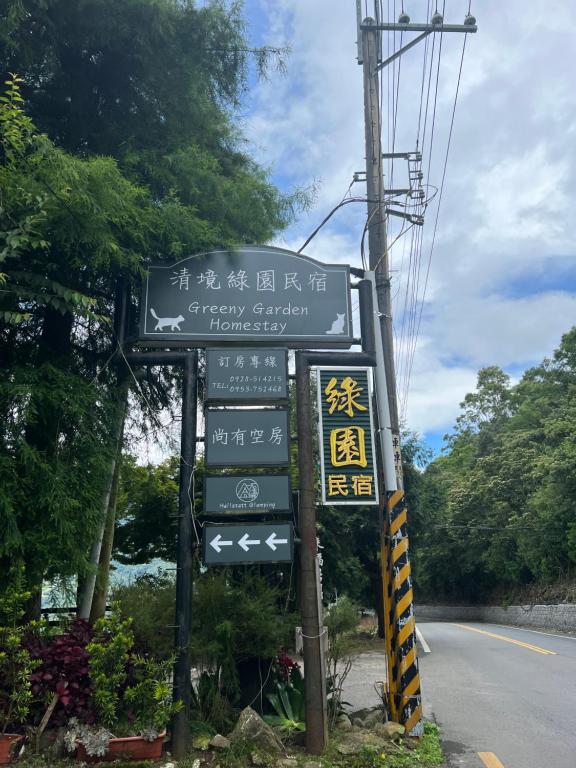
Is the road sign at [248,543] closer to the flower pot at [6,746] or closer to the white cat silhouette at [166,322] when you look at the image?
the flower pot at [6,746]

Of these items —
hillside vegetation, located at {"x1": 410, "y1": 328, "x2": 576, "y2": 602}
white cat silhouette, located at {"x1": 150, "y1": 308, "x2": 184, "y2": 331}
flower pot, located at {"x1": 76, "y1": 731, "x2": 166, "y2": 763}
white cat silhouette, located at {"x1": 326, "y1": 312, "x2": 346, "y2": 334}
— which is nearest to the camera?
flower pot, located at {"x1": 76, "y1": 731, "x2": 166, "y2": 763}

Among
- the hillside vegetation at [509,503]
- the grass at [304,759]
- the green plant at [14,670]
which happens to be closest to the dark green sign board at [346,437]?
the grass at [304,759]

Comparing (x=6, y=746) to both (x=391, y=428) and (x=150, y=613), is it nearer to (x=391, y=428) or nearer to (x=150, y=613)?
(x=150, y=613)

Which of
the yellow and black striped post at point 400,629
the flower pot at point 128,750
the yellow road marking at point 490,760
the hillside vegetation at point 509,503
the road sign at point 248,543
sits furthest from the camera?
the hillside vegetation at point 509,503

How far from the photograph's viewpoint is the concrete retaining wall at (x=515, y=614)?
1025 inches

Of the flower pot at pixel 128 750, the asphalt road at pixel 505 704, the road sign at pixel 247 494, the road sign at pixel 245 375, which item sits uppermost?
the road sign at pixel 245 375

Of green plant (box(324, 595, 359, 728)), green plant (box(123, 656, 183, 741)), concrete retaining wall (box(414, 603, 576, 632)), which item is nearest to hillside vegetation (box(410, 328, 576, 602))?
concrete retaining wall (box(414, 603, 576, 632))

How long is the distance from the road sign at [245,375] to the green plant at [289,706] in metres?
3.30

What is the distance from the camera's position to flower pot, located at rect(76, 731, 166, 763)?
223 inches

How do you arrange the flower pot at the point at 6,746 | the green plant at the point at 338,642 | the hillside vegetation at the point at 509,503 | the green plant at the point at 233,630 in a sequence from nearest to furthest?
the flower pot at the point at 6,746 < the green plant at the point at 233,630 < the green plant at the point at 338,642 < the hillside vegetation at the point at 509,503

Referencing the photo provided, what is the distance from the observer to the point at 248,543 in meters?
6.86

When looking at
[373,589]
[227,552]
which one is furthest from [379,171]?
[373,589]

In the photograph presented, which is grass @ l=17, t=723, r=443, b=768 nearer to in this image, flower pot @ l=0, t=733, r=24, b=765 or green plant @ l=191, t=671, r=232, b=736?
flower pot @ l=0, t=733, r=24, b=765

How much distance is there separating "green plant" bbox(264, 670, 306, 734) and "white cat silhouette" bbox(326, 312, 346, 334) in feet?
13.5
